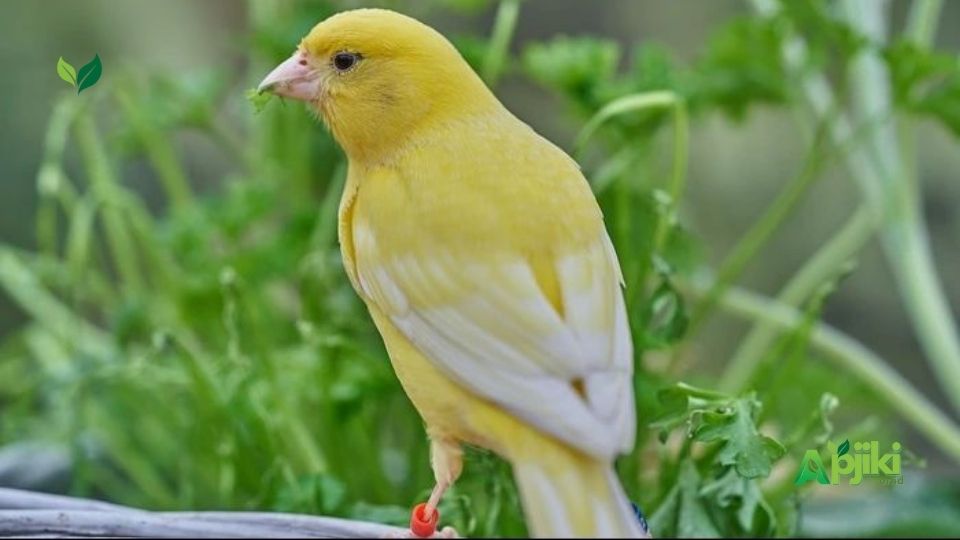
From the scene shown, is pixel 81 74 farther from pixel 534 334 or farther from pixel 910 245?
pixel 910 245

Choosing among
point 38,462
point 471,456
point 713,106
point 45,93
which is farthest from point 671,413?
point 45,93

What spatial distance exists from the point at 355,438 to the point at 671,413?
416 millimetres

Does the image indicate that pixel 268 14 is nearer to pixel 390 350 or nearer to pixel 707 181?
pixel 390 350

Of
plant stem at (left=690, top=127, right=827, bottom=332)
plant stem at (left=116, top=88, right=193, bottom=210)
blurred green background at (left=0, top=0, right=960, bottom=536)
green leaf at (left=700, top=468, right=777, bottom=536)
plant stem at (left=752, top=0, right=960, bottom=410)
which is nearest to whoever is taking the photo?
green leaf at (left=700, top=468, right=777, bottom=536)

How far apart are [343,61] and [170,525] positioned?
23 cm

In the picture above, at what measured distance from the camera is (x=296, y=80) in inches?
25.8

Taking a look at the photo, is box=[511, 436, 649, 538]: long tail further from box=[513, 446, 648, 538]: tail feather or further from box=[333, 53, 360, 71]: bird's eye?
box=[333, 53, 360, 71]: bird's eye

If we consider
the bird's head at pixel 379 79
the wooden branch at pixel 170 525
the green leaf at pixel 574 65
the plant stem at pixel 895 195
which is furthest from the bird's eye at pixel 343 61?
the plant stem at pixel 895 195

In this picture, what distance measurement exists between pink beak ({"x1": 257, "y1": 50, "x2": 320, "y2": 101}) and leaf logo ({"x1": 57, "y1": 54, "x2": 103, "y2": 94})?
94 mm

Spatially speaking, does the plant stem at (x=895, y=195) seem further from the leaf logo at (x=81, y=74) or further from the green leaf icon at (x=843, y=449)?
the leaf logo at (x=81, y=74)

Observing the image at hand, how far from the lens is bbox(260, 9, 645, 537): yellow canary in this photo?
542 mm

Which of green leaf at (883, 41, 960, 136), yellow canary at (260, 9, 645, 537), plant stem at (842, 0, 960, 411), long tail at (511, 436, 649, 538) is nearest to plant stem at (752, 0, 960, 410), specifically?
plant stem at (842, 0, 960, 411)

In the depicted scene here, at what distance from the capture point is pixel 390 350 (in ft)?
2.06

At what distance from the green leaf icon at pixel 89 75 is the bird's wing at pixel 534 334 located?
137 millimetres
